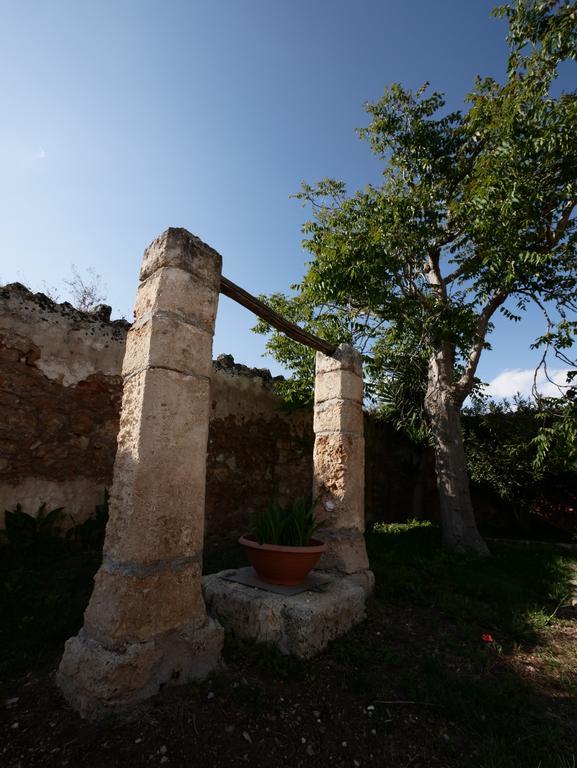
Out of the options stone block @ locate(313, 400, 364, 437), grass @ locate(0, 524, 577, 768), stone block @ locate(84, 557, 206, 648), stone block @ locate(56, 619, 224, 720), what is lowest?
grass @ locate(0, 524, 577, 768)

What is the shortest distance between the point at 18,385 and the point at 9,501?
4.19 ft

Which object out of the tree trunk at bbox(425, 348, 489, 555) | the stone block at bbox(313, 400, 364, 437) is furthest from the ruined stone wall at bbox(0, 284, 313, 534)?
the tree trunk at bbox(425, 348, 489, 555)

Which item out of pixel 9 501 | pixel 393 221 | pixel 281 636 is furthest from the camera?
pixel 393 221

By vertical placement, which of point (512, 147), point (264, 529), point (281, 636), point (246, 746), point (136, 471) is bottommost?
point (246, 746)

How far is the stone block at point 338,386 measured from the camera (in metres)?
4.19

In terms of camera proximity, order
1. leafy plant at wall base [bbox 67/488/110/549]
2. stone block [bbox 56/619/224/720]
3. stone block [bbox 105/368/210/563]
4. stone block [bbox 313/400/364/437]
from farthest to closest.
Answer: leafy plant at wall base [bbox 67/488/110/549] → stone block [bbox 313/400/364/437] → stone block [bbox 105/368/210/563] → stone block [bbox 56/619/224/720]

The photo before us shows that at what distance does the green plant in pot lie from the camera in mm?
3197

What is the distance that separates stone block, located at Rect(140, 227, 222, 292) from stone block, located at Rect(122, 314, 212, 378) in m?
0.37

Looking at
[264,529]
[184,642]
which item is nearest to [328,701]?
[184,642]

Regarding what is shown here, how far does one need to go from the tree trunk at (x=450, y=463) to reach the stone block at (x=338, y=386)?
306 cm

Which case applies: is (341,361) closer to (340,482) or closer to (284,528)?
(340,482)

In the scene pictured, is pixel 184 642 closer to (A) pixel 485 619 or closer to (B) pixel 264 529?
(B) pixel 264 529

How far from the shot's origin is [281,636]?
9.22 feet

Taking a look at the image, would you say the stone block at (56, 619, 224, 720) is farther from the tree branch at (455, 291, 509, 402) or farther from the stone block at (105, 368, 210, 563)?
the tree branch at (455, 291, 509, 402)
